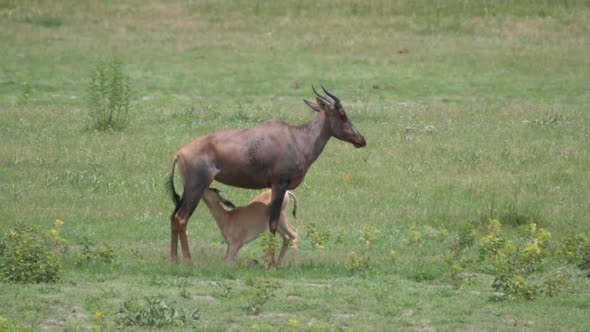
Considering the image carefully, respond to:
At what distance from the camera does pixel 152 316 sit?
9.66m

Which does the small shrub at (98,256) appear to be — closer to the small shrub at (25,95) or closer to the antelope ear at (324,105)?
the antelope ear at (324,105)

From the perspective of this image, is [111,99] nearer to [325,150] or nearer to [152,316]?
[325,150]

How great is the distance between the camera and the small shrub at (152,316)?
31.6ft

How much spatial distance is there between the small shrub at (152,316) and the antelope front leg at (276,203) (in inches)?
136

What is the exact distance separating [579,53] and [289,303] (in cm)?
2669

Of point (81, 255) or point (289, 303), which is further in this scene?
point (81, 255)

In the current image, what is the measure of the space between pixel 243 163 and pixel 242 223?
0.73 metres

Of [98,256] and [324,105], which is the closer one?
[98,256]

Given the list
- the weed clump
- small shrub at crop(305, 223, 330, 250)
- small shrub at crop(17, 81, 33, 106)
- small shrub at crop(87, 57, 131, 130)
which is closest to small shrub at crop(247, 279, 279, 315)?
the weed clump

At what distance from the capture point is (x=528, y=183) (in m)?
18.3

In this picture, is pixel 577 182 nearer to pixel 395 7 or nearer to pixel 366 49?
pixel 366 49

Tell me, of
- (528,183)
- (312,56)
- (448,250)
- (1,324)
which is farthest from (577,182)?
(312,56)

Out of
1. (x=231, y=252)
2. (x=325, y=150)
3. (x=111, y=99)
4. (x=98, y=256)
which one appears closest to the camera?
(x=98, y=256)

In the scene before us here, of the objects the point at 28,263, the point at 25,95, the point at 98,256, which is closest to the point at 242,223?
the point at 98,256
